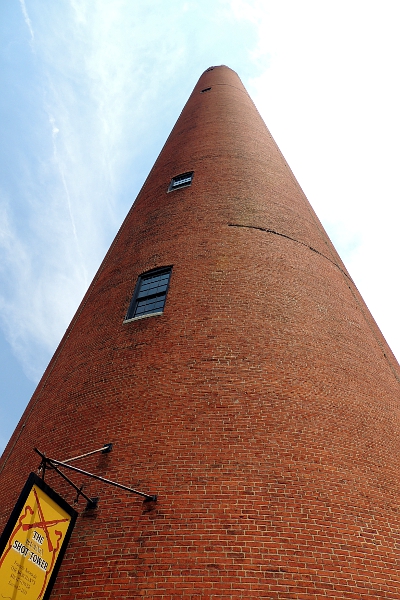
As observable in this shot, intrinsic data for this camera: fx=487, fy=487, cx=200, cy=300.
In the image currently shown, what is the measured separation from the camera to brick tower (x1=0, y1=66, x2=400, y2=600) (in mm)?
5242

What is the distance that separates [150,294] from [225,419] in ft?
12.2

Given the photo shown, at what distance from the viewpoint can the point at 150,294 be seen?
9602 mm

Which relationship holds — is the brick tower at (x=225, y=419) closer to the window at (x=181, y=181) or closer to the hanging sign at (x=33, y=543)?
the hanging sign at (x=33, y=543)

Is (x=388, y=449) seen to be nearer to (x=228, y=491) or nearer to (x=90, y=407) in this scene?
(x=228, y=491)

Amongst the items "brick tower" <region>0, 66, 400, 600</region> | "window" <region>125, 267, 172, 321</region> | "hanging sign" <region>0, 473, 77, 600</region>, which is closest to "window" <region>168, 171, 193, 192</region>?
"brick tower" <region>0, 66, 400, 600</region>

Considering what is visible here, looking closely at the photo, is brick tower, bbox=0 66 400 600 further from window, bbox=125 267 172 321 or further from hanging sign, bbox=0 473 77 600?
hanging sign, bbox=0 473 77 600

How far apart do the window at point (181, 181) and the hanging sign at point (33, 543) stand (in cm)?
954

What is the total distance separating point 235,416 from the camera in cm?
661

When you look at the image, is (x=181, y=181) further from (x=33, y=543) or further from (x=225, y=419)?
(x=33, y=543)

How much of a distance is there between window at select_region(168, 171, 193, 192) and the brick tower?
4.84 ft

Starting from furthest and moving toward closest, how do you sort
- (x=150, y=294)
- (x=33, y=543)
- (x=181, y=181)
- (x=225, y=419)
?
(x=181, y=181) < (x=150, y=294) < (x=225, y=419) < (x=33, y=543)

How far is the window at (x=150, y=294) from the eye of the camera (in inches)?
364

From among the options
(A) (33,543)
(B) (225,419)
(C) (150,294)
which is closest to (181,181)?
(C) (150,294)

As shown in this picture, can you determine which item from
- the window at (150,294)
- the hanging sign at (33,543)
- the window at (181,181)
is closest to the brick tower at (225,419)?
the window at (150,294)
